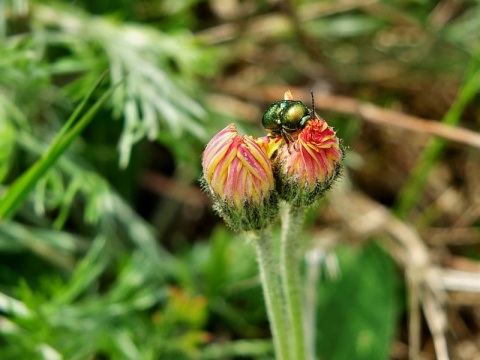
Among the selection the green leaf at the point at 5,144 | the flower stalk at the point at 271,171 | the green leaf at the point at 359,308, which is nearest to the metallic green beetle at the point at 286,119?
the flower stalk at the point at 271,171

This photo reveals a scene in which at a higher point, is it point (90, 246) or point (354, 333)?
point (90, 246)

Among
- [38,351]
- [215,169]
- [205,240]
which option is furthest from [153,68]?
[215,169]

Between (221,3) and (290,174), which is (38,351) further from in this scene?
(221,3)

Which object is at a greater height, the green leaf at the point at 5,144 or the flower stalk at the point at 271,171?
the green leaf at the point at 5,144

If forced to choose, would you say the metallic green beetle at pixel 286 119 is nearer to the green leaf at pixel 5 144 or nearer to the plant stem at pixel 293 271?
the plant stem at pixel 293 271

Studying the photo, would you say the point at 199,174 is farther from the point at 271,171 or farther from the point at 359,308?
the point at 271,171

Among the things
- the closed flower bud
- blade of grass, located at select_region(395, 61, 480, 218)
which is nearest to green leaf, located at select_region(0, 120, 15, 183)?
the closed flower bud

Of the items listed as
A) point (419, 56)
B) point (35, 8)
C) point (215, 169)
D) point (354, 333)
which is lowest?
point (215, 169)

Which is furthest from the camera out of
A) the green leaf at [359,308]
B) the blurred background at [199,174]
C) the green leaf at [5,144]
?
the green leaf at [359,308]
